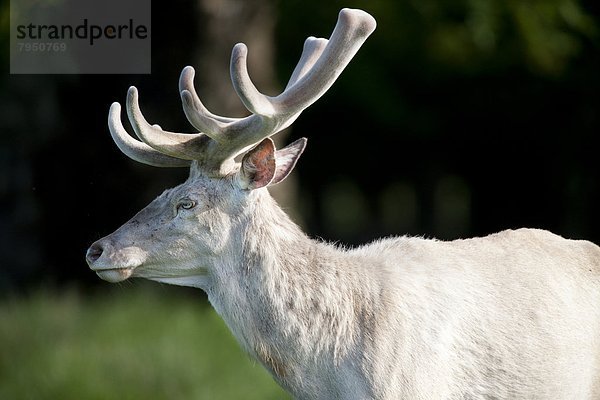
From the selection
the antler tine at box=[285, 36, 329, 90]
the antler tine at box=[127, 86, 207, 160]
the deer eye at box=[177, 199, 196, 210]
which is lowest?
the deer eye at box=[177, 199, 196, 210]

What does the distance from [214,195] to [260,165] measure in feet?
0.89

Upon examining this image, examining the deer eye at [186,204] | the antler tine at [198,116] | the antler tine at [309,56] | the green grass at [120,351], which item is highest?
the antler tine at [309,56]

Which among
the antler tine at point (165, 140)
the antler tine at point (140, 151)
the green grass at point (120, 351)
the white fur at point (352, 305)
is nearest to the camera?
the white fur at point (352, 305)

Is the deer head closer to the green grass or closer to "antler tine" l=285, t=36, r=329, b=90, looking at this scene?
"antler tine" l=285, t=36, r=329, b=90

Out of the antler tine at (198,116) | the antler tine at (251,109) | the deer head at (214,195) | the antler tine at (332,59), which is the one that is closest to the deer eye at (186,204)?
the deer head at (214,195)

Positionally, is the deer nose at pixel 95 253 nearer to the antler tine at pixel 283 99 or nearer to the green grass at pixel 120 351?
the antler tine at pixel 283 99

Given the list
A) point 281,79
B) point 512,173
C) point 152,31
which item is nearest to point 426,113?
point 512,173

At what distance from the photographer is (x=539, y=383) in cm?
607

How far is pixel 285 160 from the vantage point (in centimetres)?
602

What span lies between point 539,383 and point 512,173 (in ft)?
56.1

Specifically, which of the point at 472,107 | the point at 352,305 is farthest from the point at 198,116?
the point at 472,107

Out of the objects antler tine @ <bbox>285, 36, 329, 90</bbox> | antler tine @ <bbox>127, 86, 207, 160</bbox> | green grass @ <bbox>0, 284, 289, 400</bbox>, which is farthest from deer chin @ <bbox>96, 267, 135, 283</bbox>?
green grass @ <bbox>0, 284, 289, 400</bbox>

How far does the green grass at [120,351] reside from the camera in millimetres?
9844

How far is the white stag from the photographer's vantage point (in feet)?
18.8
